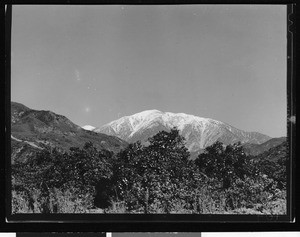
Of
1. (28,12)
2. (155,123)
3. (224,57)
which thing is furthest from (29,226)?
(224,57)

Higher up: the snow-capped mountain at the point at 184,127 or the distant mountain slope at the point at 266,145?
the snow-capped mountain at the point at 184,127

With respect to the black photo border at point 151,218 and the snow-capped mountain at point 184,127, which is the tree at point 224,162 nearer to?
the snow-capped mountain at point 184,127

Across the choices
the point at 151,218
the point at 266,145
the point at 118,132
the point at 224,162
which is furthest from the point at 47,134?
the point at 266,145

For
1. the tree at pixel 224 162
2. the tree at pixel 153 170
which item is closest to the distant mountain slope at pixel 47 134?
the tree at pixel 153 170

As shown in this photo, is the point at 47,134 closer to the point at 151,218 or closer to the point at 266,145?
the point at 151,218

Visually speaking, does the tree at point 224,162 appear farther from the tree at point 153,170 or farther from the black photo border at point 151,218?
the black photo border at point 151,218

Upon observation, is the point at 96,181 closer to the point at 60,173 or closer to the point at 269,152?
the point at 60,173

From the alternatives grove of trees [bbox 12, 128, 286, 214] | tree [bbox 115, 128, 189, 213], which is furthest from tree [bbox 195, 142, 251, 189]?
tree [bbox 115, 128, 189, 213]

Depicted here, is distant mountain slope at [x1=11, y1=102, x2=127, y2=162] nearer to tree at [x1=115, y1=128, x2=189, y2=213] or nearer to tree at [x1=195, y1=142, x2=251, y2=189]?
tree at [x1=115, y1=128, x2=189, y2=213]
